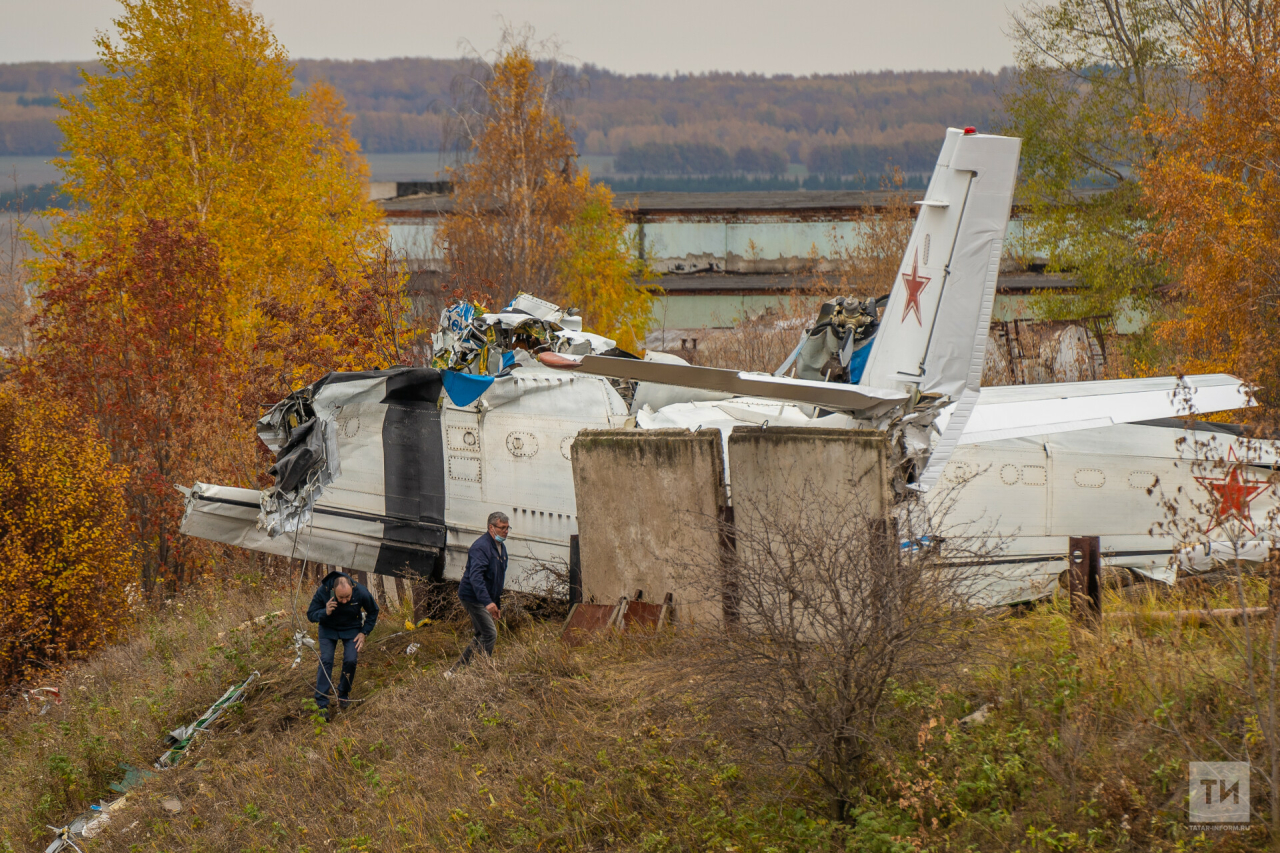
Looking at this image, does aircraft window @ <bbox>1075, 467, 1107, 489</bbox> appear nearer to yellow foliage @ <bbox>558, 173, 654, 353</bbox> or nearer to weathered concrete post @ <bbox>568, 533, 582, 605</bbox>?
weathered concrete post @ <bbox>568, 533, 582, 605</bbox>

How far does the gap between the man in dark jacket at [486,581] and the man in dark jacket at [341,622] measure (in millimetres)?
1078

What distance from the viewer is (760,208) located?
4953 cm

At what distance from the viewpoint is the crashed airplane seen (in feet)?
33.3

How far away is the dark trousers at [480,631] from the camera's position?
10.2 meters

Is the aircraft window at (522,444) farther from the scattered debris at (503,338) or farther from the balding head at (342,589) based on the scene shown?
the balding head at (342,589)

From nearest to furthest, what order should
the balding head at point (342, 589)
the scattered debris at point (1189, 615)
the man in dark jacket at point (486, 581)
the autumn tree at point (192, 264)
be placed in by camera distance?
the scattered debris at point (1189, 615) → the man in dark jacket at point (486, 581) → the balding head at point (342, 589) → the autumn tree at point (192, 264)

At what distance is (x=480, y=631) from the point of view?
1035 centimetres

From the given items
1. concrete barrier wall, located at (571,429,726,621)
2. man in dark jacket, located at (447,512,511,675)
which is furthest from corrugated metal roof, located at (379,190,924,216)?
man in dark jacket, located at (447,512,511,675)

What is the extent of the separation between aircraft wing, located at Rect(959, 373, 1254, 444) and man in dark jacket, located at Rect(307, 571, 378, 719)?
656 centimetres

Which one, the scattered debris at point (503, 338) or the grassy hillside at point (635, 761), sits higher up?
the scattered debris at point (503, 338)

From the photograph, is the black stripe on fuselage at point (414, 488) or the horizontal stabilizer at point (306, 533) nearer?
the black stripe on fuselage at point (414, 488)

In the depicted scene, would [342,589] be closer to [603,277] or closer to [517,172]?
[517,172]

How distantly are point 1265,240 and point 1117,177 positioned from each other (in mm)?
17381

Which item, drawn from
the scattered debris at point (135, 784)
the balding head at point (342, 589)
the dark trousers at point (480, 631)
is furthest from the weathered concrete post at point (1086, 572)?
the scattered debris at point (135, 784)
